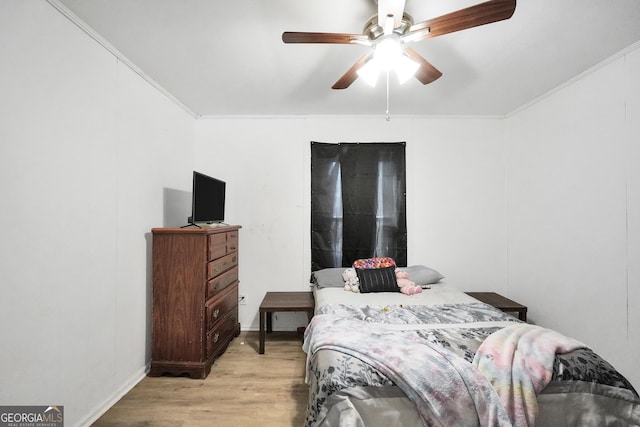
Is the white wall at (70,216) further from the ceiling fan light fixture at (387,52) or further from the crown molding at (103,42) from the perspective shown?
the ceiling fan light fixture at (387,52)

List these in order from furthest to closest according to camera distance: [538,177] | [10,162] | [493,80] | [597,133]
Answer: [538,177] < [493,80] < [597,133] < [10,162]

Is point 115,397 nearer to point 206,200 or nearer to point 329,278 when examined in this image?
point 206,200

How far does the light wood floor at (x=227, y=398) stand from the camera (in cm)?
184

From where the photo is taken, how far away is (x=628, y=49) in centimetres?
203

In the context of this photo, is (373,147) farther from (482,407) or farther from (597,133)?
(482,407)

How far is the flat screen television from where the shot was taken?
244 cm

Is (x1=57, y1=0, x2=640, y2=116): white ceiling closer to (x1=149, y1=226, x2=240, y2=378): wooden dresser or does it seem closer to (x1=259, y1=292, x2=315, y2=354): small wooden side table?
(x1=149, y1=226, x2=240, y2=378): wooden dresser

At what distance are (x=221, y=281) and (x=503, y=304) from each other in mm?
2851

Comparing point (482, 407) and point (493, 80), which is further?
point (493, 80)

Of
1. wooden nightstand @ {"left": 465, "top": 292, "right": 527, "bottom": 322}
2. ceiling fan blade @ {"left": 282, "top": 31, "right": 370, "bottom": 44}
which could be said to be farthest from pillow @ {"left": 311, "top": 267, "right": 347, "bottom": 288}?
ceiling fan blade @ {"left": 282, "top": 31, "right": 370, "bottom": 44}

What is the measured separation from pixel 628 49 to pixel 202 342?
3961 millimetres

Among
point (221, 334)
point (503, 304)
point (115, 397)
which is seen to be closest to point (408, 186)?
point (503, 304)

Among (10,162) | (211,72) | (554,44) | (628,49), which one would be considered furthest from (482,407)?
(211,72)

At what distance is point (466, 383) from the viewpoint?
1.24 metres
